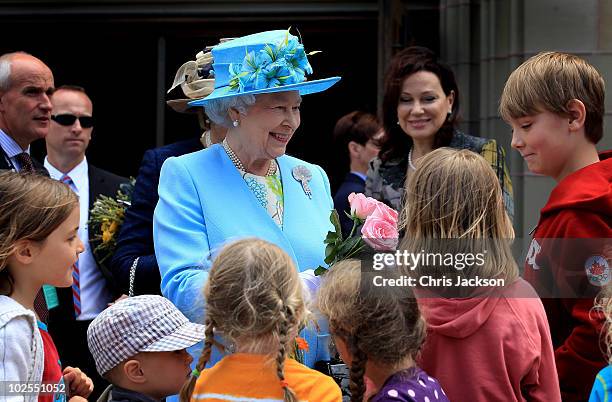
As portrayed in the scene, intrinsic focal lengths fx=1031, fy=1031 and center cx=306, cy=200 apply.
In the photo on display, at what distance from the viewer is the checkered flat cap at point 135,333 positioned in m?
2.97

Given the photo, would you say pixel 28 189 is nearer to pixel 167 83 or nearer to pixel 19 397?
pixel 19 397

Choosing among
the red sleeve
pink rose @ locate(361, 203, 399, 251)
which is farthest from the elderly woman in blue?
the red sleeve

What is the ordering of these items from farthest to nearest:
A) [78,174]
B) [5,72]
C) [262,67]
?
[78,174] → [5,72] → [262,67]

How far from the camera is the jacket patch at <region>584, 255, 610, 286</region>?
3.09m

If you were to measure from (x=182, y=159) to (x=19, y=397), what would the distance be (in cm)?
104

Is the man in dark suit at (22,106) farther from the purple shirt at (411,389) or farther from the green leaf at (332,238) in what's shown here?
the purple shirt at (411,389)

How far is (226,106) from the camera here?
3.44 m

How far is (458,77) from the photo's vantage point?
6324mm

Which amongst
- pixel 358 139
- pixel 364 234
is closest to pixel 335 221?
pixel 364 234

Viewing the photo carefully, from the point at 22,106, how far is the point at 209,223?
2003mm

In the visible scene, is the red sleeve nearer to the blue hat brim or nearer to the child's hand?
the blue hat brim

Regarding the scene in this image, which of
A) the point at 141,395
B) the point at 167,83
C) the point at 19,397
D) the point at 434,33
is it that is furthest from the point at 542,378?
the point at 167,83

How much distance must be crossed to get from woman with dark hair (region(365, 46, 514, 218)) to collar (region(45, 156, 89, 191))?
162cm
